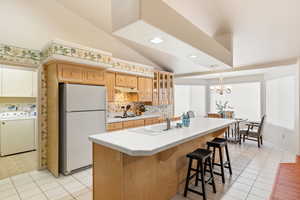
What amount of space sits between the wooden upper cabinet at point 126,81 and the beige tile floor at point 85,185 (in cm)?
220

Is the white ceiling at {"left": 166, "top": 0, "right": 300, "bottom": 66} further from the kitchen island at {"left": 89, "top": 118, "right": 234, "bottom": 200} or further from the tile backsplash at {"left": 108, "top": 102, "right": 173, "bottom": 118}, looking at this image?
the tile backsplash at {"left": 108, "top": 102, "right": 173, "bottom": 118}

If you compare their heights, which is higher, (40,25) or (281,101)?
(40,25)

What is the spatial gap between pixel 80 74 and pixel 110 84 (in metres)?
0.96

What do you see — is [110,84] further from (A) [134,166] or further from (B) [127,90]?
(A) [134,166]

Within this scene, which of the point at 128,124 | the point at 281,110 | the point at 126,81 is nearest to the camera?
the point at 128,124

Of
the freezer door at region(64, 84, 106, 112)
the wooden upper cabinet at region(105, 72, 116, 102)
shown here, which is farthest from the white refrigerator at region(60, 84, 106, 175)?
the wooden upper cabinet at region(105, 72, 116, 102)

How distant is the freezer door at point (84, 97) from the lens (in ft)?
9.29

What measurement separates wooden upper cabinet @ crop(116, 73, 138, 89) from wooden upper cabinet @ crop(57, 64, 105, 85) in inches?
28.1

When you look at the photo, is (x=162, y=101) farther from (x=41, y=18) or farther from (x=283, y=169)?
(x=41, y=18)

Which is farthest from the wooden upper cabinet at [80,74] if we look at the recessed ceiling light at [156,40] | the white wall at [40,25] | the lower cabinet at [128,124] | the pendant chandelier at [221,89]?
the pendant chandelier at [221,89]

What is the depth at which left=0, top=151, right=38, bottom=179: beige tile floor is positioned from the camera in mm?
3024

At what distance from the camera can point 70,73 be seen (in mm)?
2979

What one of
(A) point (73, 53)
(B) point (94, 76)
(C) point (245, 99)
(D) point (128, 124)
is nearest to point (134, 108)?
(D) point (128, 124)

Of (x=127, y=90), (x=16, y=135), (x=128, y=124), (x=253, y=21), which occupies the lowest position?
(x=16, y=135)
